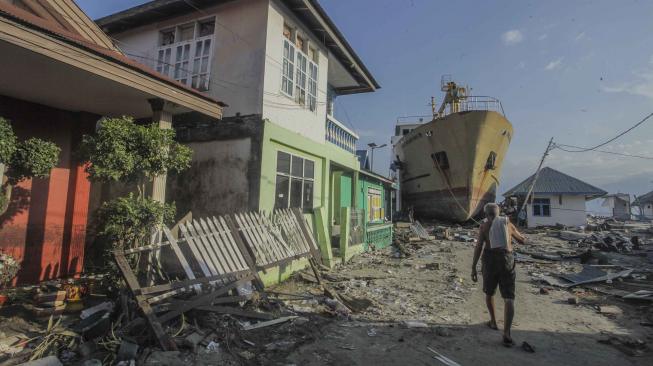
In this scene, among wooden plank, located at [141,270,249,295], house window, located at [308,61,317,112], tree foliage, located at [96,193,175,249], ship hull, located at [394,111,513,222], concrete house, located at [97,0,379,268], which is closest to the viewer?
wooden plank, located at [141,270,249,295]

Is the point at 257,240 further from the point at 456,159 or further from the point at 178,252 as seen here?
the point at 456,159

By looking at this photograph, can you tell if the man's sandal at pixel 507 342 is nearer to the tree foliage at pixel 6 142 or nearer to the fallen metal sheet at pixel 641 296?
the fallen metal sheet at pixel 641 296

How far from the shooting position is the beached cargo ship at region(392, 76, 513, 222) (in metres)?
17.5

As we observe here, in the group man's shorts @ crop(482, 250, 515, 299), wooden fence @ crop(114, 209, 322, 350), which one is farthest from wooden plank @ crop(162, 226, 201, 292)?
man's shorts @ crop(482, 250, 515, 299)

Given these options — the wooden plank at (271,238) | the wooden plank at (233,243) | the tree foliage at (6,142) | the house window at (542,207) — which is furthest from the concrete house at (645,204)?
the tree foliage at (6,142)

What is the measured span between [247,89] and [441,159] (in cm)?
1569

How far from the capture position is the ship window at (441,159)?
19127 mm

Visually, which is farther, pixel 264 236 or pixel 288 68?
pixel 288 68

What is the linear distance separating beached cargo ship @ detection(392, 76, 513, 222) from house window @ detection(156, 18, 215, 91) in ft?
47.6

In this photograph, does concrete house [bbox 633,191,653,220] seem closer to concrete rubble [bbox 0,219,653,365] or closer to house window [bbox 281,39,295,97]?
concrete rubble [bbox 0,219,653,365]

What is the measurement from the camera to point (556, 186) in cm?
2377

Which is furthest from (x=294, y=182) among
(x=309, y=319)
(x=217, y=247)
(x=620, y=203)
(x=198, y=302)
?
(x=620, y=203)

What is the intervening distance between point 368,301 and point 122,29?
28.9 ft

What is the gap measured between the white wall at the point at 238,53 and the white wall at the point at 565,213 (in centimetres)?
2401
